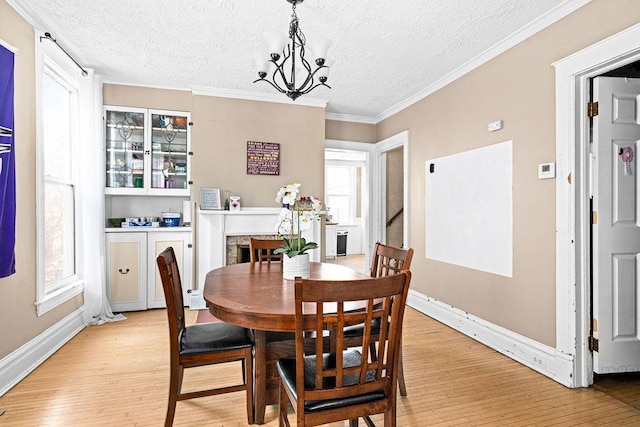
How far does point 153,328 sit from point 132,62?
2705 mm

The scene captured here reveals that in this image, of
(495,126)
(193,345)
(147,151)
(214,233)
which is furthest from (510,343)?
(147,151)

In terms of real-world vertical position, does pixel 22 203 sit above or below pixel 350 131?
below

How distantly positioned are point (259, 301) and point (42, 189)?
2.32 m

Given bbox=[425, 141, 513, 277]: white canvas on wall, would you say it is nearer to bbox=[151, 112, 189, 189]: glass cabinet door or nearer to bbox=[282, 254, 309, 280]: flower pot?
bbox=[282, 254, 309, 280]: flower pot

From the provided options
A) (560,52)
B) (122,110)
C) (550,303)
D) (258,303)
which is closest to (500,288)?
(550,303)

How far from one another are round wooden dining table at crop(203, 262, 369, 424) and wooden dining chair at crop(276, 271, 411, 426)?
6.9 inches

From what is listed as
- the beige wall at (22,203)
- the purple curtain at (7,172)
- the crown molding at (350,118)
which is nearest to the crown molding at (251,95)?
the crown molding at (350,118)

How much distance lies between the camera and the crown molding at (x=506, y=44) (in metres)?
2.37

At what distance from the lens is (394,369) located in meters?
1.39

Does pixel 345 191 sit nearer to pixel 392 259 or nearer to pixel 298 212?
pixel 392 259

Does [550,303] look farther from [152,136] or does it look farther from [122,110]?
[122,110]

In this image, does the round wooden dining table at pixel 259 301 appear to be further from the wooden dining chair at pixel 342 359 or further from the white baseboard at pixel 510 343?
the white baseboard at pixel 510 343

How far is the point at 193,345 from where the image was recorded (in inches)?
70.6

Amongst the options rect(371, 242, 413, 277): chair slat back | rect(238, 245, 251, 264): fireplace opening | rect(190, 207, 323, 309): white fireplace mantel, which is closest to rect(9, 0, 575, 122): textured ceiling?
rect(190, 207, 323, 309): white fireplace mantel
